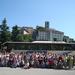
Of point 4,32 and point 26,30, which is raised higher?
point 26,30

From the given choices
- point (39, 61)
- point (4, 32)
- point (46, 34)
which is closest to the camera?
point (39, 61)

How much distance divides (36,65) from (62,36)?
117m

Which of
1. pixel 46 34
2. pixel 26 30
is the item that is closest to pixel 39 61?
pixel 46 34

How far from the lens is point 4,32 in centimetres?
7850

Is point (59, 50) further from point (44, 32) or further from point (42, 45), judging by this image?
point (44, 32)

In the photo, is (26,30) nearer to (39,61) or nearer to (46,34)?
(46,34)

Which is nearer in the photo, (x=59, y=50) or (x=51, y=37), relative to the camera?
(x=59, y=50)

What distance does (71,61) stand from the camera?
2759 cm

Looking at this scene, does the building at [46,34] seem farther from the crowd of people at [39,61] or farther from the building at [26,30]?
the crowd of people at [39,61]

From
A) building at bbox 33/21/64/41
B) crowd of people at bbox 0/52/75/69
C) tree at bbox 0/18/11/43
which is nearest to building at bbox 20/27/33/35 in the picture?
building at bbox 33/21/64/41

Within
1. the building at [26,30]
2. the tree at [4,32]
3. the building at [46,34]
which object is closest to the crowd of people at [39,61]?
the tree at [4,32]

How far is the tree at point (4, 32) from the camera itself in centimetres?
7831

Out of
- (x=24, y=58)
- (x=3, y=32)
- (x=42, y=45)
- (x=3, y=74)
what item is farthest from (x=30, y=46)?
(x=3, y=74)

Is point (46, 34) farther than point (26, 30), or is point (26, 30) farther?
point (26, 30)
